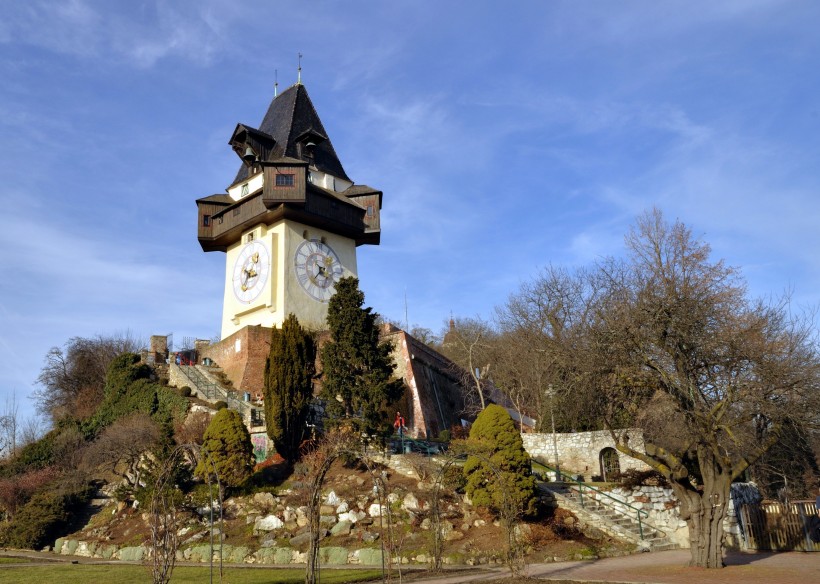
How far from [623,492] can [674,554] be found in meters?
A: 3.26

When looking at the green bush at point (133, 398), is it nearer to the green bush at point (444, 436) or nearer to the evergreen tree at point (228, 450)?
the evergreen tree at point (228, 450)

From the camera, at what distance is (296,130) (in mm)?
37500

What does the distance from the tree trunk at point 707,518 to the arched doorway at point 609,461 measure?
9.94 metres

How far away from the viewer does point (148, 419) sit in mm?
27266

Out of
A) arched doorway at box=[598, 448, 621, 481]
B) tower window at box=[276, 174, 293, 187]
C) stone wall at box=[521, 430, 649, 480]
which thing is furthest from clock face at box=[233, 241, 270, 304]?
arched doorway at box=[598, 448, 621, 481]

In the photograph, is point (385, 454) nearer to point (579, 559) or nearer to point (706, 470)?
point (579, 559)

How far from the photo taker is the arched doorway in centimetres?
2391

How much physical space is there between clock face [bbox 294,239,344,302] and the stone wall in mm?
13833

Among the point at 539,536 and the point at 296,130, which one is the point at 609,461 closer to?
the point at 539,536

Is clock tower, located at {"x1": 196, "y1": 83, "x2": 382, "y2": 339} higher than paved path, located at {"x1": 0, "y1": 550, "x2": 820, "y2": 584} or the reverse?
higher

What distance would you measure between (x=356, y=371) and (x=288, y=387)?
228cm

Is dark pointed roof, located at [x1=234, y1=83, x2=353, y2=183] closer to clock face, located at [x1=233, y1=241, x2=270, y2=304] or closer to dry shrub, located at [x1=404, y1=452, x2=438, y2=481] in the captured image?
clock face, located at [x1=233, y1=241, x2=270, y2=304]

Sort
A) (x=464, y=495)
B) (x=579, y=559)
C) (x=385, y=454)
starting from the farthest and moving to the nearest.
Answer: (x=385, y=454) < (x=464, y=495) < (x=579, y=559)

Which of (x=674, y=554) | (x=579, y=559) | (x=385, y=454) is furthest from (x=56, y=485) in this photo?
(x=674, y=554)
